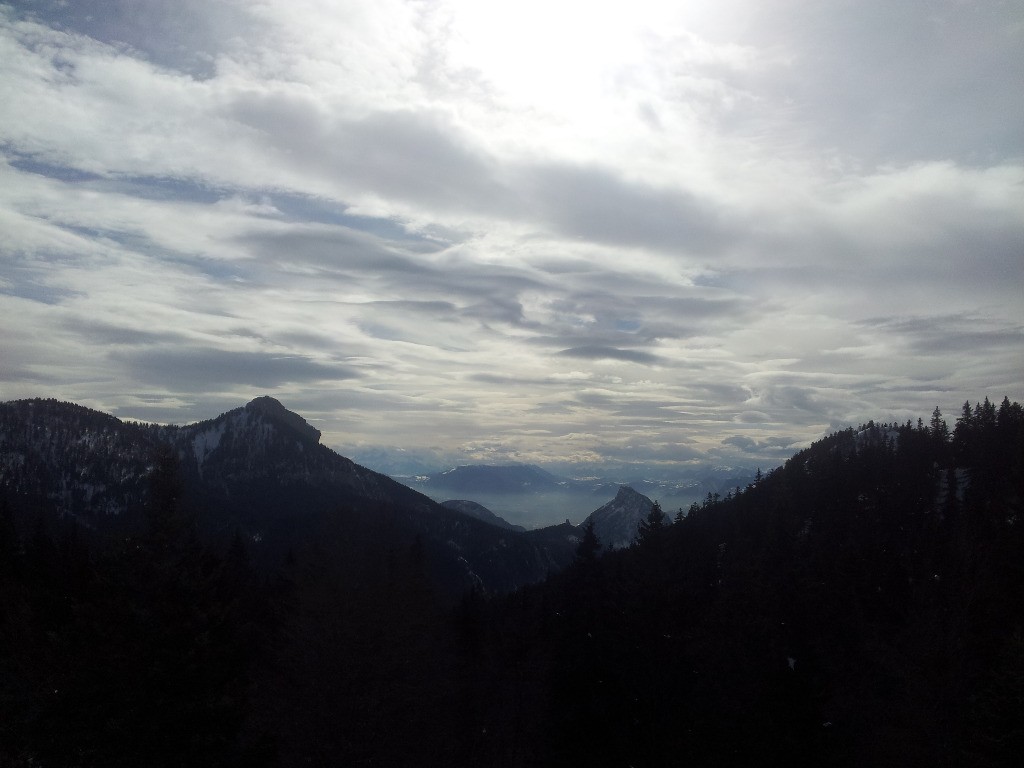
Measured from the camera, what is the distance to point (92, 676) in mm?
22328

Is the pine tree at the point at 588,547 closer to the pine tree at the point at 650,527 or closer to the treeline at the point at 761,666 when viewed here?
the treeline at the point at 761,666

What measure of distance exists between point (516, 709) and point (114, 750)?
78.0 feet

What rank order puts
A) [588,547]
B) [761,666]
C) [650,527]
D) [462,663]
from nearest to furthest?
[761,666], [588,547], [462,663], [650,527]

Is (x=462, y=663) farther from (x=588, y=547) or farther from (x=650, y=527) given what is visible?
(x=650, y=527)

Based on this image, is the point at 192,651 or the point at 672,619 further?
the point at 672,619

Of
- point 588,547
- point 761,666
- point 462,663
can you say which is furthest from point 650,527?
point 462,663

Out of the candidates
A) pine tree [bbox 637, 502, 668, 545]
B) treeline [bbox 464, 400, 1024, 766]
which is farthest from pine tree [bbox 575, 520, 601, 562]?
pine tree [bbox 637, 502, 668, 545]

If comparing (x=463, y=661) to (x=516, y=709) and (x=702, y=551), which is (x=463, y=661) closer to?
(x=516, y=709)

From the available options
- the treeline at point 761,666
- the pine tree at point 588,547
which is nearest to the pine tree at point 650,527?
the treeline at point 761,666

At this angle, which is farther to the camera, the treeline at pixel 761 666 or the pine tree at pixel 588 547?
the pine tree at pixel 588 547

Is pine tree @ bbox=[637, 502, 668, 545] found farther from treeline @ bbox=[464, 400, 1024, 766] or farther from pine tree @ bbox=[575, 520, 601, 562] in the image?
pine tree @ bbox=[575, 520, 601, 562]

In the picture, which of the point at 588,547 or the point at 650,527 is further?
the point at 650,527

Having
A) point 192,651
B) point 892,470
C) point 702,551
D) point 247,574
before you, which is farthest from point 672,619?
point 892,470

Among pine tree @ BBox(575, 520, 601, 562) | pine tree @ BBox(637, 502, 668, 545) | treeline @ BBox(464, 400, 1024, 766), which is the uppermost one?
pine tree @ BBox(637, 502, 668, 545)
